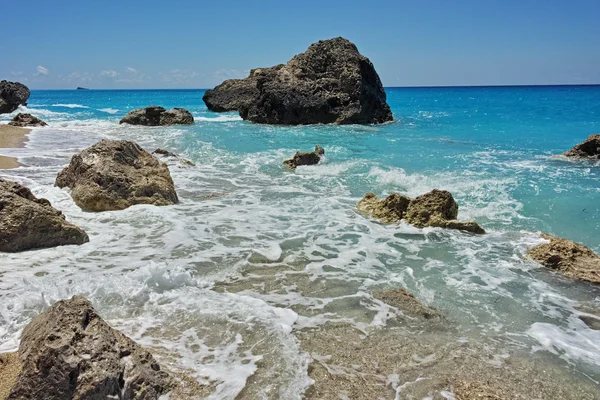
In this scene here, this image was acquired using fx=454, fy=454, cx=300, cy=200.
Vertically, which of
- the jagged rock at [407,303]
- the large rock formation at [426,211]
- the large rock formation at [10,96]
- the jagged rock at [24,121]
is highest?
the large rock formation at [10,96]

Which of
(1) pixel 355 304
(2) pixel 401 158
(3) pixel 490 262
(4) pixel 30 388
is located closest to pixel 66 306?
(4) pixel 30 388

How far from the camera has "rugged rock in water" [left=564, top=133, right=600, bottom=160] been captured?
15.5 m

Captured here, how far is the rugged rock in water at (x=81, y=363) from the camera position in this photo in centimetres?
286

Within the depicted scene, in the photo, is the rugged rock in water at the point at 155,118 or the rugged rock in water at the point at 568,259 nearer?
the rugged rock in water at the point at 568,259

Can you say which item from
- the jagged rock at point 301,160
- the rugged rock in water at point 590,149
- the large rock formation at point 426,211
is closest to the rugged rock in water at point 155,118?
the jagged rock at point 301,160

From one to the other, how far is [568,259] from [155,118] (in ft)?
90.6

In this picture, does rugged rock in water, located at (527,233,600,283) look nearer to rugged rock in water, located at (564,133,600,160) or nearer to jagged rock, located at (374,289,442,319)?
jagged rock, located at (374,289,442,319)

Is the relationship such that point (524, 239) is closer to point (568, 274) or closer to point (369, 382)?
point (568, 274)

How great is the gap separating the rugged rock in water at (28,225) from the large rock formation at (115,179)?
5.79 feet

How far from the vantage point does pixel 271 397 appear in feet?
11.0

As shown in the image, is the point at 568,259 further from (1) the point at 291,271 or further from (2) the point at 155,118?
(2) the point at 155,118

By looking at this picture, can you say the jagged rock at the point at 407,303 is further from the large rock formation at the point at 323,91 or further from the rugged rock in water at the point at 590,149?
the large rock formation at the point at 323,91

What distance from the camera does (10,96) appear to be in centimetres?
3734

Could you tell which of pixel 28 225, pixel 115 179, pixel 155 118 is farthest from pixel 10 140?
pixel 28 225
